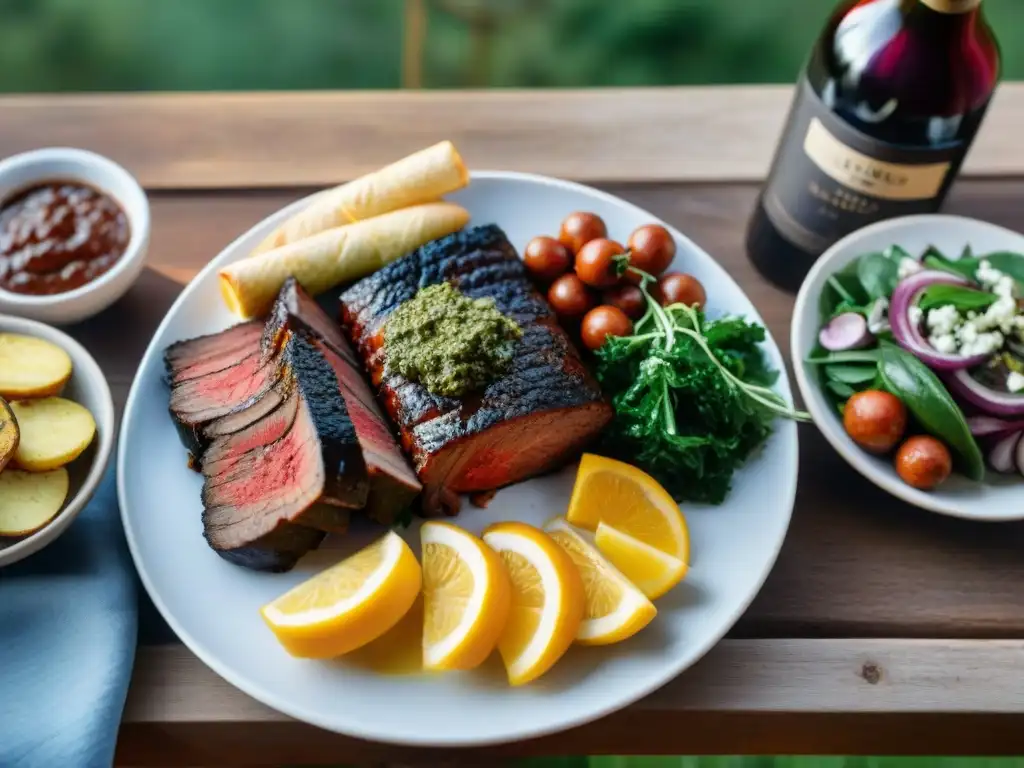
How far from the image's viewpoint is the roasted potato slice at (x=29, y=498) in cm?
202

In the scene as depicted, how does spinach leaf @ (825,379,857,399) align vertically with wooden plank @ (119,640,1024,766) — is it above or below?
above

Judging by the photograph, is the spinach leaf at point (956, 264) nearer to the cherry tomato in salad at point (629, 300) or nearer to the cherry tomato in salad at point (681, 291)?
the cherry tomato in salad at point (681, 291)

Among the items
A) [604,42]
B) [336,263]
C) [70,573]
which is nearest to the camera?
[70,573]

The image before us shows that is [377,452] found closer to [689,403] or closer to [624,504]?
[624,504]

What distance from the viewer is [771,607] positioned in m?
2.29

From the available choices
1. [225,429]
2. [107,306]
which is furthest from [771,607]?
[107,306]

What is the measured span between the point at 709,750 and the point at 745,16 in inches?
132

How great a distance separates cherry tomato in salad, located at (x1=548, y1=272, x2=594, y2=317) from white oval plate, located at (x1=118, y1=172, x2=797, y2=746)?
Answer: 420mm

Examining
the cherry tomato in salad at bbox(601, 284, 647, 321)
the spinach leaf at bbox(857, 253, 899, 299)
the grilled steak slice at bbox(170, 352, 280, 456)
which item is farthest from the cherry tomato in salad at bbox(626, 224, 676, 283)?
the grilled steak slice at bbox(170, 352, 280, 456)

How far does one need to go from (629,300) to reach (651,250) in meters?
0.14

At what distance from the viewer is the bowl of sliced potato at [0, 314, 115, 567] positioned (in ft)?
6.66

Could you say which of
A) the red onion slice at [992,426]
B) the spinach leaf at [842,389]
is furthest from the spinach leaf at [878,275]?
the red onion slice at [992,426]

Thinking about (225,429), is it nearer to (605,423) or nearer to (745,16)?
(605,423)

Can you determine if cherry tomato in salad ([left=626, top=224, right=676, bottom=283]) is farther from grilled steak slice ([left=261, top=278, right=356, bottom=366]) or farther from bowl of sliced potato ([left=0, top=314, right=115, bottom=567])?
bowl of sliced potato ([left=0, top=314, right=115, bottom=567])
